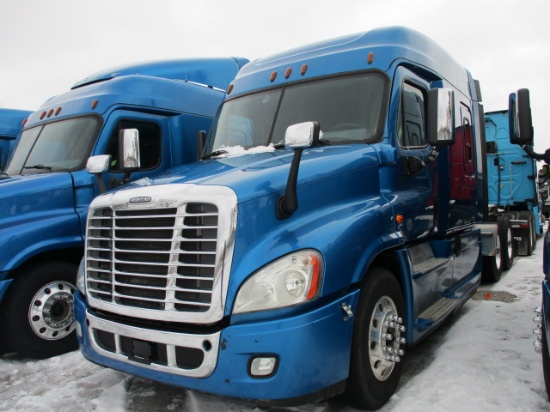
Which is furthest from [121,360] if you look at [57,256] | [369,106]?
[369,106]

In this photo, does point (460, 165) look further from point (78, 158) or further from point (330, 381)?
point (78, 158)

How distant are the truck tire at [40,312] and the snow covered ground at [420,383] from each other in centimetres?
16

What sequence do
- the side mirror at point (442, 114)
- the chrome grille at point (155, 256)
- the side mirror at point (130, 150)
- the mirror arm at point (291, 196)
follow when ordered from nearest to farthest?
the chrome grille at point (155, 256) → the mirror arm at point (291, 196) → the side mirror at point (442, 114) → the side mirror at point (130, 150)

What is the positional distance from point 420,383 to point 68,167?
13.8 ft

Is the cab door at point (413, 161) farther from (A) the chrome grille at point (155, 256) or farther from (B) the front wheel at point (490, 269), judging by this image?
(B) the front wheel at point (490, 269)

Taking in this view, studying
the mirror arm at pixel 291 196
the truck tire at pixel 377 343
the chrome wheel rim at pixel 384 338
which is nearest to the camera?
the mirror arm at pixel 291 196

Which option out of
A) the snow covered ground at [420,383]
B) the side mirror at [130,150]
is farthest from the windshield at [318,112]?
the snow covered ground at [420,383]

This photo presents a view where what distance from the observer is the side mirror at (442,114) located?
370 cm

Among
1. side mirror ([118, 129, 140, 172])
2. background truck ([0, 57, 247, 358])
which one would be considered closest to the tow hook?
side mirror ([118, 129, 140, 172])

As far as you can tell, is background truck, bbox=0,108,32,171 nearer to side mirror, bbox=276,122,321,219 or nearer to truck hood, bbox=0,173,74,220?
truck hood, bbox=0,173,74,220

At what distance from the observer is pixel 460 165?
18.3ft

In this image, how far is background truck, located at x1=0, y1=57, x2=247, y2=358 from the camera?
177 inches

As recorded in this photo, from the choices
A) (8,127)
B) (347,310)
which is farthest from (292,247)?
(8,127)

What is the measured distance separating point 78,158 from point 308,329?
3.81m
